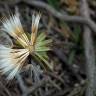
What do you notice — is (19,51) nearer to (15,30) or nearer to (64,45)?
(15,30)

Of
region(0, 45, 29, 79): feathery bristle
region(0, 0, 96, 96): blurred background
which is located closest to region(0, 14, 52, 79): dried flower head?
region(0, 45, 29, 79): feathery bristle

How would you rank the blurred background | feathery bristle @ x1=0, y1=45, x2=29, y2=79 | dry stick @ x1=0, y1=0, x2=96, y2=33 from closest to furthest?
feathery bristle @ x1=0, y1=45, x2=29, y2=79
the blurred background
dry stick @ x1=0, y1=0, x2=96, y2=33

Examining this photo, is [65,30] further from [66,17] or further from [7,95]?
[7,95]

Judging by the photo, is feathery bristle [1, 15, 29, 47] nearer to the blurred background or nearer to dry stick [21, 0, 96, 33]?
the blurred background

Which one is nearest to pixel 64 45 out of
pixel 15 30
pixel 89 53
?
pixel 89 53

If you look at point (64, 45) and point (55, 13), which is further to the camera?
point (55, 13)

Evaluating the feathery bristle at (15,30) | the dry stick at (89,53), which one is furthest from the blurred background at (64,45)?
the feathery bristle at (15,30)

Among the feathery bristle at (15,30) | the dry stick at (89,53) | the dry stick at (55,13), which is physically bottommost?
the dry stick at (89,53)

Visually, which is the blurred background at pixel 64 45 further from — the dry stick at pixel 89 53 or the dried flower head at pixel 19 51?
the dried flower head at pixel 19 51
